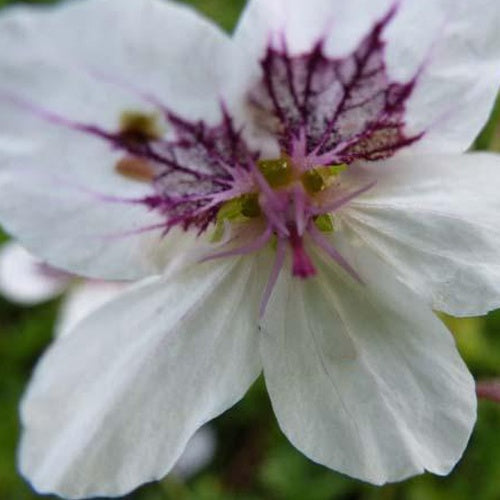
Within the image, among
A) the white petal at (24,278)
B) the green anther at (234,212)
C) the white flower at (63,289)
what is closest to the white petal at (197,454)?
the white flower at (63,289)

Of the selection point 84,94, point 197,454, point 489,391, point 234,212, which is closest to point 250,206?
point 234,212

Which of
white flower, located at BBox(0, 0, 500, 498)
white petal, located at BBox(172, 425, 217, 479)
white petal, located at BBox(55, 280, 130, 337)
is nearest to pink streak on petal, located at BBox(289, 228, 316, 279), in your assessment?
white flower, located at BBox(0, 0, 500, 498)

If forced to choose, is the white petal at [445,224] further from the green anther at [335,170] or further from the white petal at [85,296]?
the white petal at [85,296]

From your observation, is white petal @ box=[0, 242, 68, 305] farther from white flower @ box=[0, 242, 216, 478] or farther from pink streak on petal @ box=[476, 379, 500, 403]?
pink streak on petal @ box=[476, 379, 500, 403]

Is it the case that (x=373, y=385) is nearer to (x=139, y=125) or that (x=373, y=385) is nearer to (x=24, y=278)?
(x=139, y=125)

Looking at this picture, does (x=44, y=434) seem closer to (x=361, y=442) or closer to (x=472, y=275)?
(x=361, y=442)

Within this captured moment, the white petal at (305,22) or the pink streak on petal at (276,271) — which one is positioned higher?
the white petal at (305,22)
